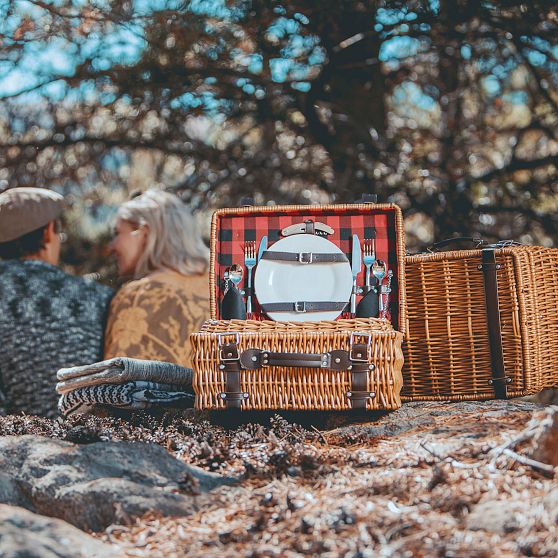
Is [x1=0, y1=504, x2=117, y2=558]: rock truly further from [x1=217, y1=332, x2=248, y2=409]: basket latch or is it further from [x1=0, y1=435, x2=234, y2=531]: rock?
[x1=217, y1=332, x2=248, y2=409]: basket latch

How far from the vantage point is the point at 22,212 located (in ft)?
12.0

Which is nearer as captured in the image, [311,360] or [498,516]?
[498,516]

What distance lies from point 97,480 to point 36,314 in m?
1.85

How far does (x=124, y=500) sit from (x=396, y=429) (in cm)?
83

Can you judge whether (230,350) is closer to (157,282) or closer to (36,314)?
(157,282)

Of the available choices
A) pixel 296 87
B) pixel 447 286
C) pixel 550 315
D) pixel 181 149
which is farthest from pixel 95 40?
pixel 550 315

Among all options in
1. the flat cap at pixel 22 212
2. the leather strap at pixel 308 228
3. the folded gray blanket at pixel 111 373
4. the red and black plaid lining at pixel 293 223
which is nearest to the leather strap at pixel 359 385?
the red and black plaid lining at pixel 293 223

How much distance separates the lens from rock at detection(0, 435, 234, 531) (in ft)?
5.32

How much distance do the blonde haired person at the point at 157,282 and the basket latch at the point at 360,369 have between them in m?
1.27

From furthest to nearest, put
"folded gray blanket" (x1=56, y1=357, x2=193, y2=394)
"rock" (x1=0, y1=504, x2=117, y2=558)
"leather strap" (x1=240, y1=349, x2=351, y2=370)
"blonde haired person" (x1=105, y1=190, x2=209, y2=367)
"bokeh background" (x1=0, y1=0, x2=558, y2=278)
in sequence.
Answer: "bokeh background" (x1=0, y1=0, x2=558, y2=278) → "blonde haired person" (x1=105, y1=190, x2=209, y2=367) → "folded gray blanket" (x1=56, y1=357, x2=193, y2=394) → "leather strap" (x1=240, y1=349, x2=351, y2=370) → "rock" (x1=0, y1=504, x2=117, y2=558)

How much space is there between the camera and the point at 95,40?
4066 millimetres

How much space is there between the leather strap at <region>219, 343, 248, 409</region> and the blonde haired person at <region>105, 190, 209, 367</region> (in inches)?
43.1

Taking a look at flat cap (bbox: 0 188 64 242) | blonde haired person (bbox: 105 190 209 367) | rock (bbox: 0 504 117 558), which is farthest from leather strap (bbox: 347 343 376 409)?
flat cap (bbox: 0 188 64 242)

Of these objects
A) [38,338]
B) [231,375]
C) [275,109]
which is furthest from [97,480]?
[275,109]
